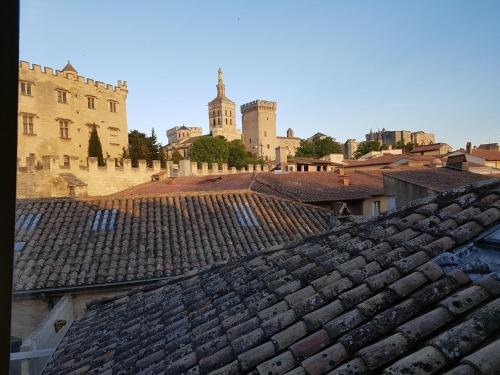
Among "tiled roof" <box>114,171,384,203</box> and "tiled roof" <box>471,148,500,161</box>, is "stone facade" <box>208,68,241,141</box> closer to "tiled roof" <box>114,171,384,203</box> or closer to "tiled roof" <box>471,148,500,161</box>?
"tiled roof" <box>471,148,500,161</box>

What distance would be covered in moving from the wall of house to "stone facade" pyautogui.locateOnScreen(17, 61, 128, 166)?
27.1m

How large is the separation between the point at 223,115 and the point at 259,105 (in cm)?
1497

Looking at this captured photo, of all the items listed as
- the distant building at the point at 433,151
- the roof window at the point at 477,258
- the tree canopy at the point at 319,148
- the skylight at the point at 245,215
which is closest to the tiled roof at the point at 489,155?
the distant building at the point at 433,151

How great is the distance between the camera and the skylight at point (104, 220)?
10.3 meters

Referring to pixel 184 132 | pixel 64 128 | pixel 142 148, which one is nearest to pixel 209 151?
pixel 142 148

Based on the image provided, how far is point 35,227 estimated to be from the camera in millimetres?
9992

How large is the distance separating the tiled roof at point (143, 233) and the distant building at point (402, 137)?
8291cm

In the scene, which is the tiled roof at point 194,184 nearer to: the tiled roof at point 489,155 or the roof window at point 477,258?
the roof window at point 477,258

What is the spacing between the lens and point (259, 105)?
85812 millimetres

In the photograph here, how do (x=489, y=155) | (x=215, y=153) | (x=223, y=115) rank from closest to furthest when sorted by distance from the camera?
(x=489, y=155), (x=215, y=153), (x=223, y=115)

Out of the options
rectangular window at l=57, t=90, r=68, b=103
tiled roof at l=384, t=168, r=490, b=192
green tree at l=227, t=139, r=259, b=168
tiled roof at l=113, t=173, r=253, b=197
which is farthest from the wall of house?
green tree at l=227, t=139, r=259, b=168

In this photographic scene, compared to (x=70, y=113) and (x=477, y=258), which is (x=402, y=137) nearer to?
(x=70, y=113)

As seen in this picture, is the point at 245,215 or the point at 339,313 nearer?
the point at 339,313

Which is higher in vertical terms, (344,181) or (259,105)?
(259,105)
